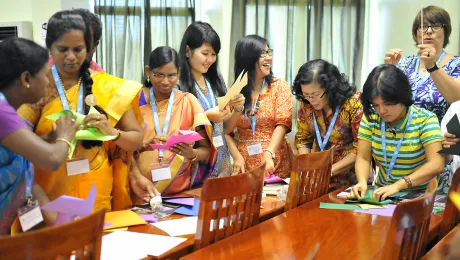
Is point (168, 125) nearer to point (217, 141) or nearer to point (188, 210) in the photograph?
point (217, 141)

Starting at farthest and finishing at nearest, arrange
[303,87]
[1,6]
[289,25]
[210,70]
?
[289,25] → [1,6] → [210,70] → [303,87]

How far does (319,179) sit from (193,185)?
679 mm

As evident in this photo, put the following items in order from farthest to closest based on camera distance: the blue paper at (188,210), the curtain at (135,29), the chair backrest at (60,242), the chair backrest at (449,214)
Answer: the curtain at (135,29)
the blue paper at (188,210)
the chair backrest at (449,214)
the chair backrest at (60,242)

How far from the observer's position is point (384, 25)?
481 cm

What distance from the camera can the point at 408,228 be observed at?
1.52 m

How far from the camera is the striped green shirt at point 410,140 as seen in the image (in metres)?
2.43

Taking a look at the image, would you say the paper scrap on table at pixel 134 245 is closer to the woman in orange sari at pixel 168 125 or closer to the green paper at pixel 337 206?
the woman in orange sari at pixel 168 125

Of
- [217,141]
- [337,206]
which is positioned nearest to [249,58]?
[217,141]

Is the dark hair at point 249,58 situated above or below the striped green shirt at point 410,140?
above

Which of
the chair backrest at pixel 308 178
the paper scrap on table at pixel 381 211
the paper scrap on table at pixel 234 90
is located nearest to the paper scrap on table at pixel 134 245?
the chair backrest at pixel 308 178

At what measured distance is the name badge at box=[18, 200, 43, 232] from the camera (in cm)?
159

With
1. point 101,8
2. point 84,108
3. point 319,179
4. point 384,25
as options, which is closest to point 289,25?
point 384,25

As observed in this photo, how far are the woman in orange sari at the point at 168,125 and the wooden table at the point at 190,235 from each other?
13cm

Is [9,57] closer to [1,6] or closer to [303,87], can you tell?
[303,87]
